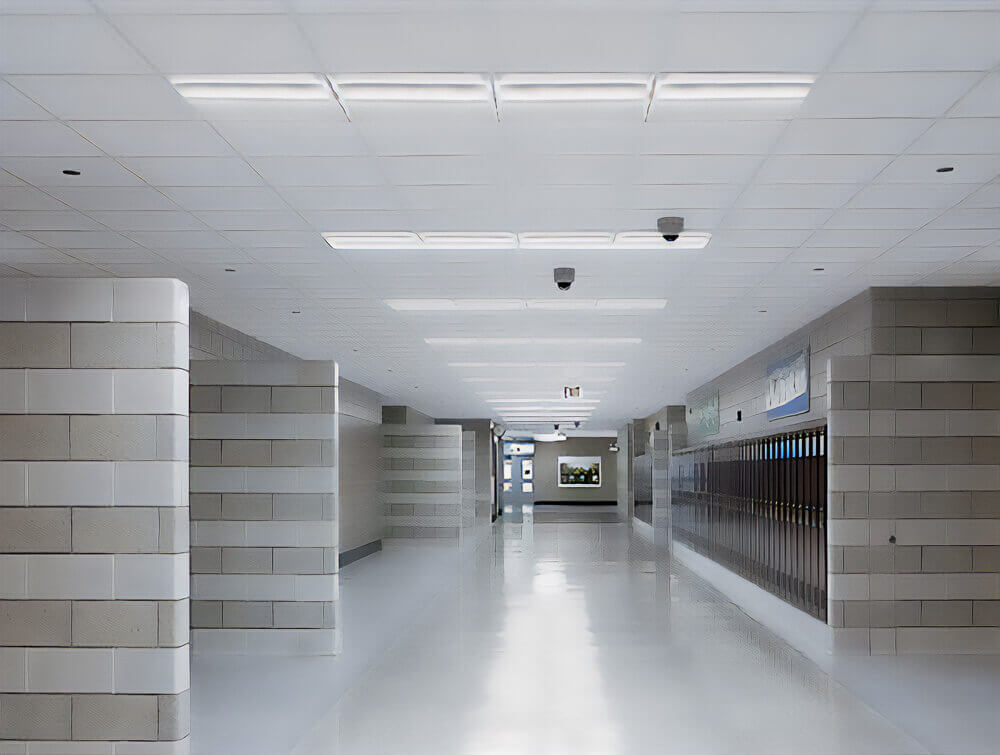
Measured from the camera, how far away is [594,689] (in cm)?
767

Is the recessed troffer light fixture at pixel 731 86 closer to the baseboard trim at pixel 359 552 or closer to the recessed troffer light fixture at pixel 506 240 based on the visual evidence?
the recessed troffer light fixture at pixel 506 240

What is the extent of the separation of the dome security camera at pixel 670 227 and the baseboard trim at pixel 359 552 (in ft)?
42.7

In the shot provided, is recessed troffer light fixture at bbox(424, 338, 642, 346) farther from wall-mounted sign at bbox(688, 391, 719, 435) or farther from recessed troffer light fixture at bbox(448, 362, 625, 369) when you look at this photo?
wall-mounted sign at bbox(688, 391, 719, 435)

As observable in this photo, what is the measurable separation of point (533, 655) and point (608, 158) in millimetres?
5226

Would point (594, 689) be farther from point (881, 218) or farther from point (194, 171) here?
point (194, 171)

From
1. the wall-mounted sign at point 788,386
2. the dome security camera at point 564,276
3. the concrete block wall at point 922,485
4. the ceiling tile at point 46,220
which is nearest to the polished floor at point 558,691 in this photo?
the concrete block wall at point 922,485

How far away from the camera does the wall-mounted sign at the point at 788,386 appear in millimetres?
11859

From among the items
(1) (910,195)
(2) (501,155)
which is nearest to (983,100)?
(1) (910,195)

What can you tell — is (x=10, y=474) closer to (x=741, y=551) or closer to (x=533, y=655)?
(x=533, y=655)

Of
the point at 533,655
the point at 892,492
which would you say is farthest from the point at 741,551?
the point at 533,655

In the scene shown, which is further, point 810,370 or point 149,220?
point 810,370

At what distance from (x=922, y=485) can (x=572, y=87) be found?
648cm

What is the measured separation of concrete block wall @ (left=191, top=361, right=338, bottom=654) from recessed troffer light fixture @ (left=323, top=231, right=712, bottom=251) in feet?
6.49

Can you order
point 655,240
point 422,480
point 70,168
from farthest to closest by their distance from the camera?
point 422,480 < point 655,240 < point 70,168
